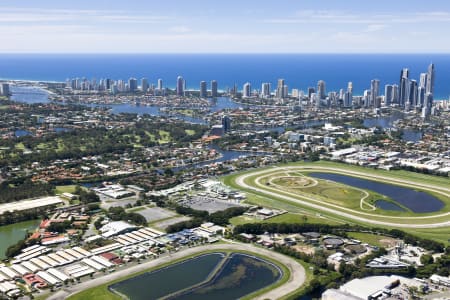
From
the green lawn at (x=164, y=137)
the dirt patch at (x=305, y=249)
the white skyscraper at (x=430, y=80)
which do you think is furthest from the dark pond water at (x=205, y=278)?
the white skyscraper at (x=430, y=80)

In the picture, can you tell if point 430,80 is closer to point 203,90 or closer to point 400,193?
point 203,90

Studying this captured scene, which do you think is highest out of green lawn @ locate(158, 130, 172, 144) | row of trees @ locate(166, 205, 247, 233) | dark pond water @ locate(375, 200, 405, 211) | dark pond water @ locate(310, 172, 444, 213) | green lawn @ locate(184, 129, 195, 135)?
green lawn @ locate(184, 129, 195, 135)

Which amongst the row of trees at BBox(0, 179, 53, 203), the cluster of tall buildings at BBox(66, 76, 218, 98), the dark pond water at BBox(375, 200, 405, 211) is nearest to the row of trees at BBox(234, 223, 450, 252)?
the dark pond water at BBox(375, 200, 405, 211)

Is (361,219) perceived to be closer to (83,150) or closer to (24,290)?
(24,290)

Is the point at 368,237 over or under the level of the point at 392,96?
under

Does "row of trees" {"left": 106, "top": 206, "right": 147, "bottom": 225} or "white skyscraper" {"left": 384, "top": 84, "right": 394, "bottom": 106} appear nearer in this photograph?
"row of trees" {"left": 106, "top": 206, "right": 147, "bottom": 225}

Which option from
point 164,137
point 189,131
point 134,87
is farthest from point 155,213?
point 134,87

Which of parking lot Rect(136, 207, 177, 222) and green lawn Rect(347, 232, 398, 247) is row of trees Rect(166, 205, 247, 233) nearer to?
parking lot Rect(136, 207, 177, 222)
